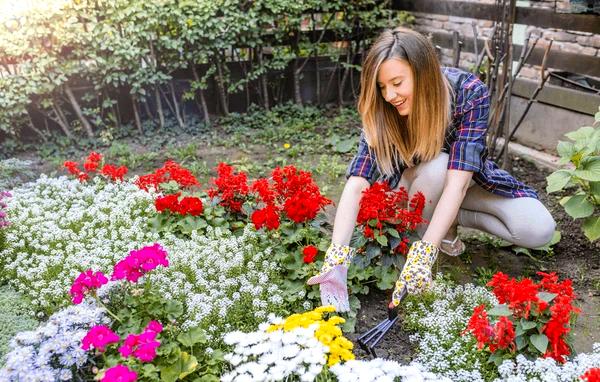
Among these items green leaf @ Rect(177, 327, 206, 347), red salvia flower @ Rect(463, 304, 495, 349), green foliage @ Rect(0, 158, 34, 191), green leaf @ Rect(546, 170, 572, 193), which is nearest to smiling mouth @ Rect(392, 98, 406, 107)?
red salvia flower @ Rect(463, 304, 495, 349)

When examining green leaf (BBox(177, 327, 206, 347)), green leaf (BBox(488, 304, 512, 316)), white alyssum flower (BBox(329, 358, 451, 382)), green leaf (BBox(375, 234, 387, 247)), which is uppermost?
white alyssum flower (BBox(329, 358, 451, 382))

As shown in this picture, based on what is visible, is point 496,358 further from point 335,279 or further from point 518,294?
point 335,279

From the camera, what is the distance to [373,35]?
701 cm

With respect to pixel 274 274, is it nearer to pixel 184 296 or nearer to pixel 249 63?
pixel 184 296

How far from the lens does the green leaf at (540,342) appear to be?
Answer: 7.08 feet

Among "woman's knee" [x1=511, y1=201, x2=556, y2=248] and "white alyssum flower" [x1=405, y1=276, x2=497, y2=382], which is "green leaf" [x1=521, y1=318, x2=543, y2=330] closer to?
"white alyssum flower" [x1=405, y1=276, x2=497, y2=382]

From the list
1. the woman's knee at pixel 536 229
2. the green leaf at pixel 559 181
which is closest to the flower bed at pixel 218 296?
the woman's knee at pixel 536 229

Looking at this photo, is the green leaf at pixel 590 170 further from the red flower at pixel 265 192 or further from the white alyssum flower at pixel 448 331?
the red flower at pixel 265 192

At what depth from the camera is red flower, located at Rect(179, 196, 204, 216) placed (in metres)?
3.50

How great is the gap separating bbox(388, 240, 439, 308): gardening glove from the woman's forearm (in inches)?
13.5

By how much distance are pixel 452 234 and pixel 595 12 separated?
2.62 metres

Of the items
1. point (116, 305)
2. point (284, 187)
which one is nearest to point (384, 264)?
point (284, 187)

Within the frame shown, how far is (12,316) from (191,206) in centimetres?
116

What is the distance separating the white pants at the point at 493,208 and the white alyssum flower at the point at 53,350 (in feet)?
5.68
